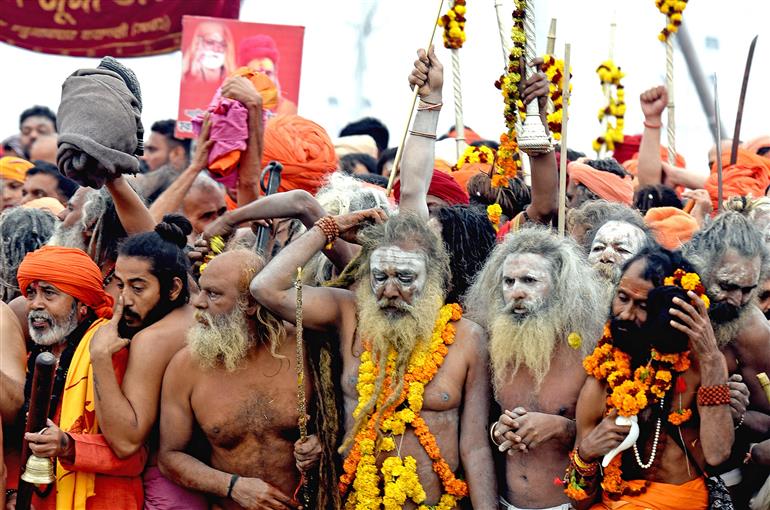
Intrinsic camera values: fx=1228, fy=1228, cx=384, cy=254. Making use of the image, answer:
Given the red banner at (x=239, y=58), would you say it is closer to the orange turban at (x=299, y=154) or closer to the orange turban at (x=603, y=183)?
the orange turban at (x=299, y=154)

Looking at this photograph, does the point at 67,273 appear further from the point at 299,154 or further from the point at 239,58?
the point at 239,58

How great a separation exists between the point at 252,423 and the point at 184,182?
179 cm

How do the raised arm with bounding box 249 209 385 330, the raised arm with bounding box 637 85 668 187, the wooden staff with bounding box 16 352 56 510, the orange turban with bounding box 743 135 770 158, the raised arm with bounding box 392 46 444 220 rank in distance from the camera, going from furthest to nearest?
1. the orange turban with bounding box 743 135 770 158
2. the raised arm with bounding box 637 85 668 187
3. the raised arm with bounding box 392 46 444 220
4. the raised arm with bounding box 249 209 385 330
5. the wooden staff with bounding box 16 352 56 510

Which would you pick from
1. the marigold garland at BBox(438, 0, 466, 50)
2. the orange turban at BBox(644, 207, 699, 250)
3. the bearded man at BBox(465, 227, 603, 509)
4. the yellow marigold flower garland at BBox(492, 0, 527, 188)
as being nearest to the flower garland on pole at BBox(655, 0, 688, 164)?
the orange turban at BBox(644, 207, 699, 250)

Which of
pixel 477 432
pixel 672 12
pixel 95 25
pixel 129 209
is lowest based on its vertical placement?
pixel 477 432

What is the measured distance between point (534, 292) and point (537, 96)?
1173mm

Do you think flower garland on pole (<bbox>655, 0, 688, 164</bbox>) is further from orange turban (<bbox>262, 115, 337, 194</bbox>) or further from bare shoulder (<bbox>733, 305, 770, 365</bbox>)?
bare shoulder (<bbox>733, 305, 770, 365</bbox>)

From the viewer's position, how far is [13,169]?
8617 mm

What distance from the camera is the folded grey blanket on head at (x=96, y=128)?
527cm

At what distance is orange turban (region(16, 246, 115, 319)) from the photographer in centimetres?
527

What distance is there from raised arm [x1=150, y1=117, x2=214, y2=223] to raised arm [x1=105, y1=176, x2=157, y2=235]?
538 millimetres

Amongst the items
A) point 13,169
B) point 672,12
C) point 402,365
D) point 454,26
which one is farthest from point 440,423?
point 13,169

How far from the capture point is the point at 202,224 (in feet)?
23.0

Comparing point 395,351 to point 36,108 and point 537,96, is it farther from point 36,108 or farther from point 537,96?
point 36,108
